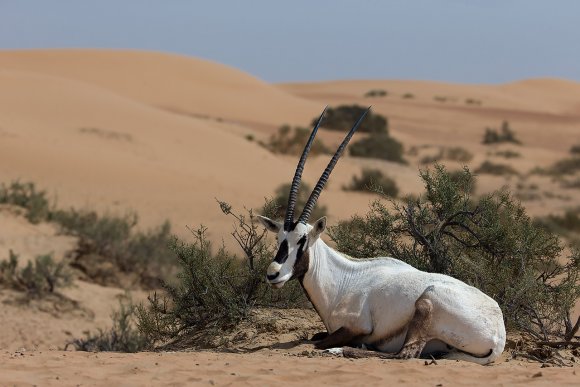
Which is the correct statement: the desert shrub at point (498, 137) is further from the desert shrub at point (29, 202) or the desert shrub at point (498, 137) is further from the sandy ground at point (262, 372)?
the sandy ground at point (262, 372)

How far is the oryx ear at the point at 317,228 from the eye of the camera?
6.74 meters

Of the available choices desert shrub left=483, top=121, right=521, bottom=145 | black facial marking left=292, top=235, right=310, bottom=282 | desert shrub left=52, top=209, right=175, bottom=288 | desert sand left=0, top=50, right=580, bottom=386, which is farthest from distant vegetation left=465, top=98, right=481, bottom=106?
black facial marking left=292, top=235, right=310, bottom=282

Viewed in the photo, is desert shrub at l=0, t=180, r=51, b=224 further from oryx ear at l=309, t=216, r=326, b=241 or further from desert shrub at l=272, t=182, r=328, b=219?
oryx ear at l=309, t=216, r=326, b=241

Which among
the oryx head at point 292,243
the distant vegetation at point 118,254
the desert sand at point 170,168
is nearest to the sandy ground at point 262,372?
the desert sand at point 170,168

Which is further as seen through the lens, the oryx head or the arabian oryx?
the oryx head

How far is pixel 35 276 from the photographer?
13562 mm

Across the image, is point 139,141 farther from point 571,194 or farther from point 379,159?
point 571,194

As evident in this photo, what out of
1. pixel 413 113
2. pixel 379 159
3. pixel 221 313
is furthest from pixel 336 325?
pixel 413 113

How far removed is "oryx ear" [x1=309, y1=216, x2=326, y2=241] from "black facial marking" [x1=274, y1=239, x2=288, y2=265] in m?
0.22

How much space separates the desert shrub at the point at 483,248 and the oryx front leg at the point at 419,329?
3.70 feet

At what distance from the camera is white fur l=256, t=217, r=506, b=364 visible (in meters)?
6.55

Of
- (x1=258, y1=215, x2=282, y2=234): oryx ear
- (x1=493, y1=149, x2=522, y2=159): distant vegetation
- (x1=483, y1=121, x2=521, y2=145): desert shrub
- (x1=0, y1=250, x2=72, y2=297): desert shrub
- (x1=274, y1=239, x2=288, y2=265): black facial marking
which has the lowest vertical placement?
(x1=0, y1=250, x2=72, y2=297): desert shrub

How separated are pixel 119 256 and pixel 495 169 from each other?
86.1 ft

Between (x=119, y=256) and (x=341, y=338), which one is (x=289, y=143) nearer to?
(x=119, y=256)
